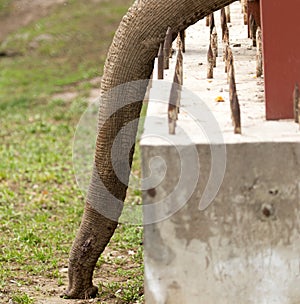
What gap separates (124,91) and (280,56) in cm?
121

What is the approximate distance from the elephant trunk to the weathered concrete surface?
A: 112 centimetres

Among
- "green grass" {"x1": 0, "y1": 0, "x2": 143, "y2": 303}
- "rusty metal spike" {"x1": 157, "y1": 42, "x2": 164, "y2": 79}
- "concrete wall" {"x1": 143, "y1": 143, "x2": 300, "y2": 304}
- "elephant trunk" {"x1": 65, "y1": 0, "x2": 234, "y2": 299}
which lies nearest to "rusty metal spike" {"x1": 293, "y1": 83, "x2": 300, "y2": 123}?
"concrete wall" {"x1": 143, "y1": 143, "x2": 300, "y2": 304}

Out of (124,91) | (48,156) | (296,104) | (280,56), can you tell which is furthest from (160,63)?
(48,156)

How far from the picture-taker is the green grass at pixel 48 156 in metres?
6.66

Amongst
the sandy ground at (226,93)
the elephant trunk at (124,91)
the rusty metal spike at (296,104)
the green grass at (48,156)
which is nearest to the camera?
the sandy ground at (226,93)

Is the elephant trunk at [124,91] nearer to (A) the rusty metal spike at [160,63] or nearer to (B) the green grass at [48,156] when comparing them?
(A) the rusty metal spike at [160,63]

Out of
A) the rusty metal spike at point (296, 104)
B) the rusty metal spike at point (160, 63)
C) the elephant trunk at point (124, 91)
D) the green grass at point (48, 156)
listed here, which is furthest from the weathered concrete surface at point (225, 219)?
the green grass at point (48, 156)

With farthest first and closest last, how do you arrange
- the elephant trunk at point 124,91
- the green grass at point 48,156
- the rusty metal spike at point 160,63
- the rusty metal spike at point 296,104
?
1. the green grass at point 48,156
2. the elephant trunk at point 124,91
3. the rusty metal spike at point 160,63
4. the rusty metal spike at point 296,104

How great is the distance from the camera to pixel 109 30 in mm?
16547

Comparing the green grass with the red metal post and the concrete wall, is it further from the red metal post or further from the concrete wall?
the red metal post

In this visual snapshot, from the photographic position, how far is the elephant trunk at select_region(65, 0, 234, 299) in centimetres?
552

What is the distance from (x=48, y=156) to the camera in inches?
404

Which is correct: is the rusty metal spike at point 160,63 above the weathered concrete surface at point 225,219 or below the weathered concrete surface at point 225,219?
above

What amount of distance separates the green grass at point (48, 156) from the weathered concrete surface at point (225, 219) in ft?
4.81
